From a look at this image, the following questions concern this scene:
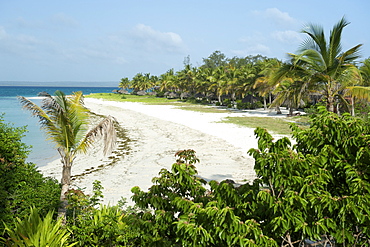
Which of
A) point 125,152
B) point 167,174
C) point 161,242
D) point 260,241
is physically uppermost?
point 167,174

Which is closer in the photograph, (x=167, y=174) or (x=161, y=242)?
(x=161, y=242)

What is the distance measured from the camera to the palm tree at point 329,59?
897 cm

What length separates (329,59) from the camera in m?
9.19

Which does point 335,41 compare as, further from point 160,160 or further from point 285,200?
point 160,160

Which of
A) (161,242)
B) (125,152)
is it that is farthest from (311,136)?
Result: (125,152)

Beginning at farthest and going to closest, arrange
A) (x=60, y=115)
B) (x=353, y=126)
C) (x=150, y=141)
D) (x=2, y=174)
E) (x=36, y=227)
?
(x=150, y=141) → (x=60, y=115) → (x=2, y=174) → (x=36, y=227) → (x=353, y=126)

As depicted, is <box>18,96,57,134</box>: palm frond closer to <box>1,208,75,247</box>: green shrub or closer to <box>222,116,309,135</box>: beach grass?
<box>1,208,75,247</box>: green shrub

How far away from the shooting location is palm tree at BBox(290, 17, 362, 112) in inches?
353

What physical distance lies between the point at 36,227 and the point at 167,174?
2.36 m

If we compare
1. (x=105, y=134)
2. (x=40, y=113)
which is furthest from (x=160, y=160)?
(x=40, y=113)

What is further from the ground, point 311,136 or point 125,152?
point 311,136

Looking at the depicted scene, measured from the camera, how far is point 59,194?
7.02 meters

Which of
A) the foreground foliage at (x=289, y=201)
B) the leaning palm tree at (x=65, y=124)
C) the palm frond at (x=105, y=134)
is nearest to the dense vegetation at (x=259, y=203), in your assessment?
the foreground foliage at (x=289, y=201)

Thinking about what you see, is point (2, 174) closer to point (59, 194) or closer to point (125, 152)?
point (59, 194)
